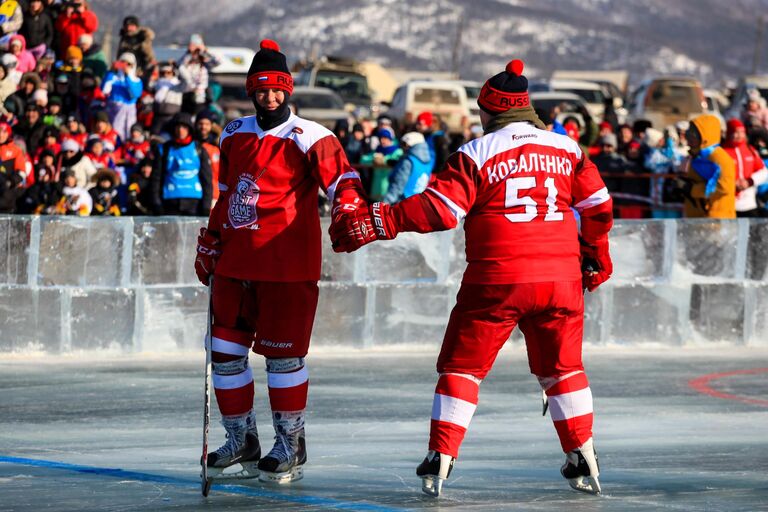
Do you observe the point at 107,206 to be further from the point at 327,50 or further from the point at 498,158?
the point at 327,50

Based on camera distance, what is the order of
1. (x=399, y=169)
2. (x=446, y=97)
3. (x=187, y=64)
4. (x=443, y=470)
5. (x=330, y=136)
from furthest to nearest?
1. (x=446, y=97)
2. (x=187, y=64)
3. (x=399, y=169)
4. (x=330, y=136)
5. (x=443, y=470)

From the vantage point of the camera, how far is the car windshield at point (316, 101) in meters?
28.7

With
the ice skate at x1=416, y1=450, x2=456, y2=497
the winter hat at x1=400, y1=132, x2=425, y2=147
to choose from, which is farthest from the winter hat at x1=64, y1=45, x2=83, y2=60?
the ice skate at x1=416, y1=450, x2=456, y2=497

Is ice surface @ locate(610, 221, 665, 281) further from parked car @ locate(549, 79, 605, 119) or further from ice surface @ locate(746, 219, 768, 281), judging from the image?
parked car @ locate(549, 79, 605, 119)

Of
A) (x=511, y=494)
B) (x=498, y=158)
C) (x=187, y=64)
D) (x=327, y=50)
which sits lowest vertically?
(x=511, y=494)

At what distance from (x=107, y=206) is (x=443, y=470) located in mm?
9190

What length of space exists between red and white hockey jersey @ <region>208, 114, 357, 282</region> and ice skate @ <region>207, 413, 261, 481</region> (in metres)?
0.74

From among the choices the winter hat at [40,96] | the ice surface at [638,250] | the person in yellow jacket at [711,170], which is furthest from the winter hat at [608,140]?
the winter hat at [40,96]

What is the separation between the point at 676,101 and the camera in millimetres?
33031

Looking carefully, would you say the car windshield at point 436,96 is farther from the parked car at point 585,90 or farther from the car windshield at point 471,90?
the parked car at point 585,90

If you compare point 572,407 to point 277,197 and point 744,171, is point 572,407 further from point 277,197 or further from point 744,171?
point 744,171

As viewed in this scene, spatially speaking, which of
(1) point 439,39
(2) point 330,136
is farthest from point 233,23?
(2) point 330,136

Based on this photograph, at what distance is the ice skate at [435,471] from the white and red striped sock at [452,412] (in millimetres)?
30

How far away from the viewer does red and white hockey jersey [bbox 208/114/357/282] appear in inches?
282
